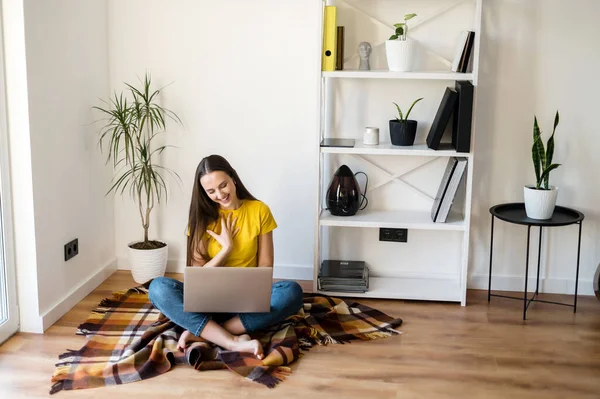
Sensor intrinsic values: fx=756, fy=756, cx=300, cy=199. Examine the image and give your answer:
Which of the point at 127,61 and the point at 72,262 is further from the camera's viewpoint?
the point at 127,61

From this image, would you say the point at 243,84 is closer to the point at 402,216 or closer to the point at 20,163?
the point at 402,216

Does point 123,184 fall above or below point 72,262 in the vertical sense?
above

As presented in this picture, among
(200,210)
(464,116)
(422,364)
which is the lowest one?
(422,364)

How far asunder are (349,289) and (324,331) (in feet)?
1.60

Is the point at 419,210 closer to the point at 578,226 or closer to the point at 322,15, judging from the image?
the point at 578,226

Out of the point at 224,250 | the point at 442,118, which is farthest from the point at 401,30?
the point at 224,250

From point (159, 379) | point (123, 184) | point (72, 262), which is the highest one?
point (123, 184)

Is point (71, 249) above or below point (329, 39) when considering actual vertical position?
below

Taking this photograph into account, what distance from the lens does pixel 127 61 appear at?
3.94 m

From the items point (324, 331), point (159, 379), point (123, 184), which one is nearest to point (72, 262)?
point (123, 184)

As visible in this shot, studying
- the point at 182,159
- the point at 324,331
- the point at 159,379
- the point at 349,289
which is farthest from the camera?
the point at 182,159

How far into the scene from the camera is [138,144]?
3938 millimetres

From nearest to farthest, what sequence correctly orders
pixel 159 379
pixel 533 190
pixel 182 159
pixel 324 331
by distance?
1. pixel 159 379
2. pixel 324 331
3. pixel 533 190
4. pixel 182 159

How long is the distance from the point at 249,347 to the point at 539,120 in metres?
1.84
